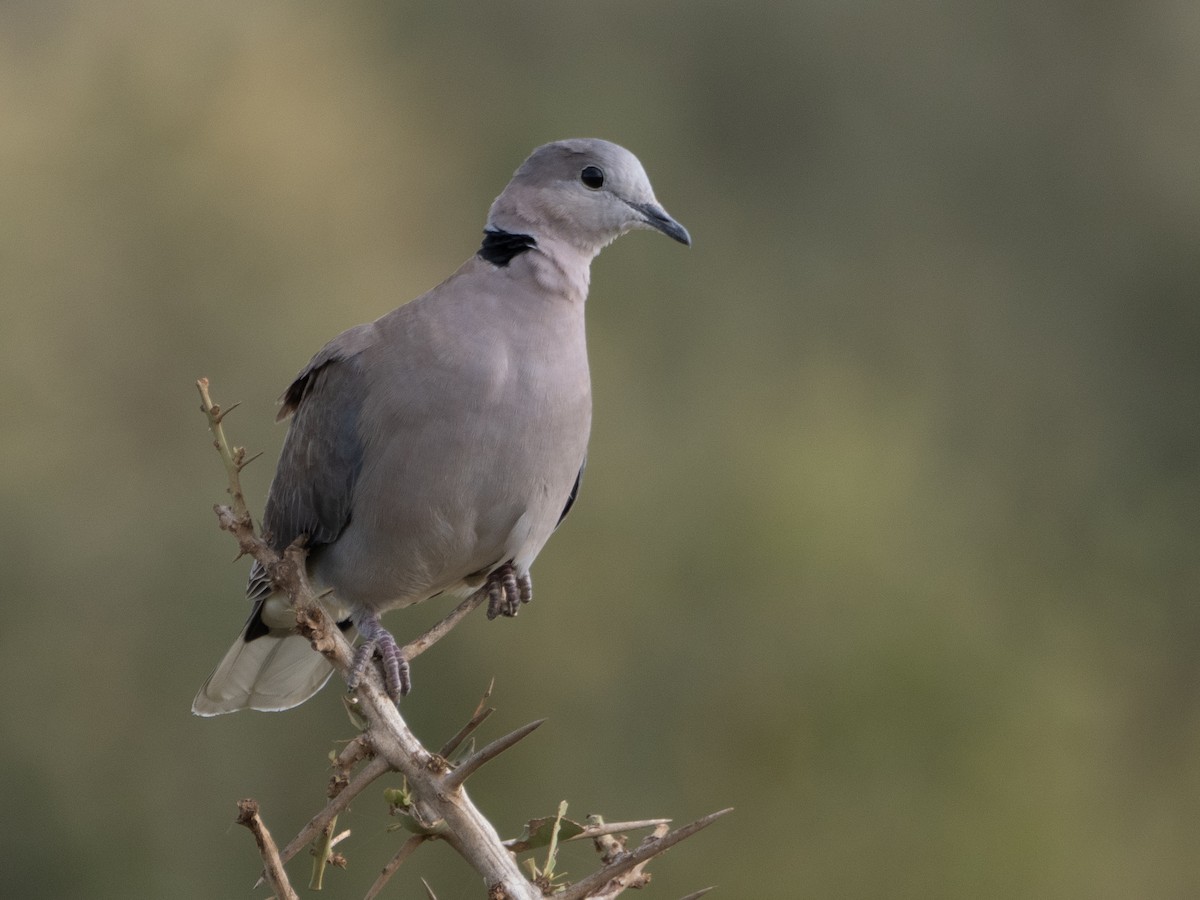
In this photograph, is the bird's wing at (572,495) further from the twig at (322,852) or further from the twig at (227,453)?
the twig at (322,852)

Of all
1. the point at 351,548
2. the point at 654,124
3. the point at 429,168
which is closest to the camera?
the point at 351,548

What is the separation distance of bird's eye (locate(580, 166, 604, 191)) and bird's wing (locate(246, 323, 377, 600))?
60 cm

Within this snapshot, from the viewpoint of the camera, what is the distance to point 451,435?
347cm

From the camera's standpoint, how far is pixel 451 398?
347 centimetres

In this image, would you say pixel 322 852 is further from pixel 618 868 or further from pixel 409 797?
pixel 618 868

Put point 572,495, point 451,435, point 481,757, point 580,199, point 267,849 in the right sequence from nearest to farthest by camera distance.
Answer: point 267,849
point 481,757
point 451,435
point 580,199
point 572,495

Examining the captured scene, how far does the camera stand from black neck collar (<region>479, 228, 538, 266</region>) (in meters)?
3.73

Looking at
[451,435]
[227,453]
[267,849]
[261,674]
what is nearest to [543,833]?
[267,849]

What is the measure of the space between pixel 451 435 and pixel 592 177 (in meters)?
0.77

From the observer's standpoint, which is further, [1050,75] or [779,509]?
[1050,75]

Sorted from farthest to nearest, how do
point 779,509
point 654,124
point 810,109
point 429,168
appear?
point 810,109
point 654,124
point 429,168
point 779,509

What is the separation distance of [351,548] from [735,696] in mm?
7214

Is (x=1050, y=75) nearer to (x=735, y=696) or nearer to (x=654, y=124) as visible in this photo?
(x=654, y=124)

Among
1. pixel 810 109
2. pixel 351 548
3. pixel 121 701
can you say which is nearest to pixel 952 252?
pixel 810 109
